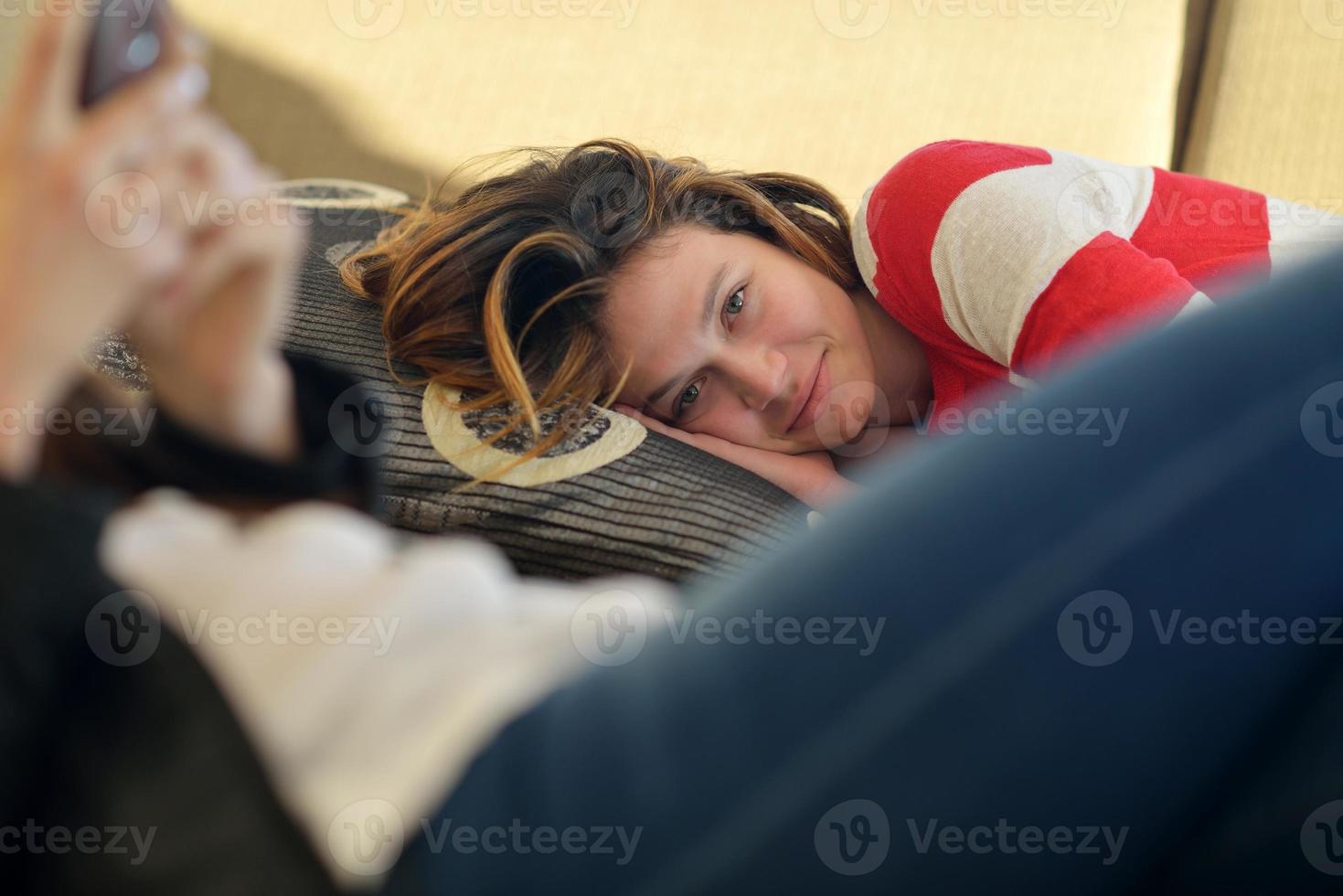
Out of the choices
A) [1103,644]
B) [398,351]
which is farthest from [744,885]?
[398,351]

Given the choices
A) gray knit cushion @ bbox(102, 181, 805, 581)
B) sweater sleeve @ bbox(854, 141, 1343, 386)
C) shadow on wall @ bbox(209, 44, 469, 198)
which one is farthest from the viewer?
shadow on wall @ bbox(209, 44, 469, 198)

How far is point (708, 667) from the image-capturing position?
1.24ft

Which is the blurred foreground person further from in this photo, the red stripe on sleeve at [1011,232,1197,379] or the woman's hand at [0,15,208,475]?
the red stripe on sleeve at [1011,232,1197,379]

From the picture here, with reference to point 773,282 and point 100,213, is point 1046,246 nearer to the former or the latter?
A: point 773,282

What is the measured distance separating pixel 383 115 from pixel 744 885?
1.30 meters

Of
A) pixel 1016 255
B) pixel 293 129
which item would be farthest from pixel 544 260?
pixel 293 129

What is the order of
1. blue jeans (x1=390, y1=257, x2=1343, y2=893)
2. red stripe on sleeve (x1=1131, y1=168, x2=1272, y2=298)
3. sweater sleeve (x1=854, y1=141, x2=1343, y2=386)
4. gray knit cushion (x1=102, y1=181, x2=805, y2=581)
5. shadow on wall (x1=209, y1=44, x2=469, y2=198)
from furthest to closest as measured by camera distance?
1. shadow on wall (x1=209, y1=44, x2=469, y2=198)
2. red stripe on sleeve (x1=1131, y1=168, x2=1272, y2=298)
3. sweater sleeve (x1=854, y1=141, x2=1343, y2=386)
4. gray knit cushion (x1=102, y1=181, x2=805, y2=581)
5. blue jeans (x1=390, y1=257, x2=1343, y2=893)

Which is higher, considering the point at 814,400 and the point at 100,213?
the point at 100,213

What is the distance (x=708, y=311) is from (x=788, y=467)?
0.54ft

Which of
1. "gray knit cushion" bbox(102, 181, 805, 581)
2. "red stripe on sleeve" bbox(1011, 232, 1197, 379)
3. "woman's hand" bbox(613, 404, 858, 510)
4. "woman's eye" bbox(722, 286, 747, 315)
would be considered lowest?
"woman's hand" bbox(613, 404, 858, 510)

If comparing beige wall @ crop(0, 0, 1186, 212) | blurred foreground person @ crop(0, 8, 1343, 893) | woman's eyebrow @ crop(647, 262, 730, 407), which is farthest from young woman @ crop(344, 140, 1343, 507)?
blurred foreground person @ crop(0, 8, 1343, 893)

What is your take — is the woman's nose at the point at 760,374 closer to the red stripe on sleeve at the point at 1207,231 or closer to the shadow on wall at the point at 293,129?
the red stripe on sleeve at the point at 1207,231

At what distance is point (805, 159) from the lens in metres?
1.38

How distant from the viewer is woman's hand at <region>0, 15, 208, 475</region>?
1.22 ft
